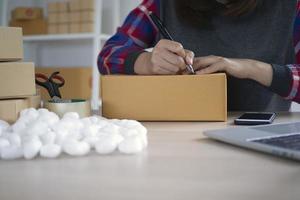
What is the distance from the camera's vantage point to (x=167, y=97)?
24.5 inches

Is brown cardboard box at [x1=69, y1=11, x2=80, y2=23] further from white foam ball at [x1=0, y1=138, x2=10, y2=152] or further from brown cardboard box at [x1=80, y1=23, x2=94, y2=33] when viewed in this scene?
white foam ball at [x1=0, y1=138, x2=10, y2=152]

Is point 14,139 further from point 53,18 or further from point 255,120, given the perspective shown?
point 53,18

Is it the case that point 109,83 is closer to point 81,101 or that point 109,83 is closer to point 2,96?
point 81,101

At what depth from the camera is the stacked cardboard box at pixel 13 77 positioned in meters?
0.56

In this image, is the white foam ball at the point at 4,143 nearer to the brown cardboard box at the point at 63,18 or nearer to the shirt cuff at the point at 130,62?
the shirt cuff at the point at 130,62

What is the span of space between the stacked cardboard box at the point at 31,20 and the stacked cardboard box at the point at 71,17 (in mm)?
69

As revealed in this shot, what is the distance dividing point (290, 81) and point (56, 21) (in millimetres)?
1369

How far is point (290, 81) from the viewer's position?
71 centimetres

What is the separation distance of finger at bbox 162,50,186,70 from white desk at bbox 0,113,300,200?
0.95 feet

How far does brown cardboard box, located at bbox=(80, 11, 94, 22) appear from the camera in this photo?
170cm

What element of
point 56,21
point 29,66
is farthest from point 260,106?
point 56,21

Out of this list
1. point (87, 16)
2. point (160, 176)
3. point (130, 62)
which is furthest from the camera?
point (87, 16)

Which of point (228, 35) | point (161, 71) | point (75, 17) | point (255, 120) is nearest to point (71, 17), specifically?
point (75, 17)

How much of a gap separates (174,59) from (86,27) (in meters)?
1.12
